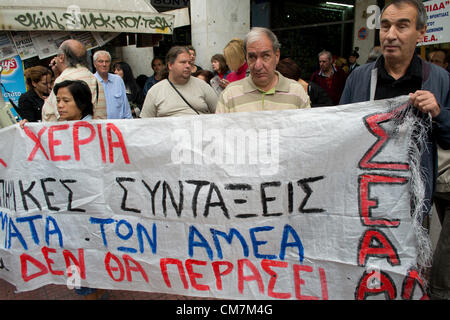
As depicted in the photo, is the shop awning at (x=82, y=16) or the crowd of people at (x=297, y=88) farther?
the shop awning at (x=82, y=16)

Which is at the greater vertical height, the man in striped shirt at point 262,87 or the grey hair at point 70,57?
the grey hair at point 70,57

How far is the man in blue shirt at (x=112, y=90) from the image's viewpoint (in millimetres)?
4508

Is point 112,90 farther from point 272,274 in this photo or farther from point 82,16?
point 272,274

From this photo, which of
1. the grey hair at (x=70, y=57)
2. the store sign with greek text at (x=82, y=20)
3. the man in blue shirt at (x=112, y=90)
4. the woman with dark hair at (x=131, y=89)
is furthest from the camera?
the woman with dark hair at (x=131, y=89)

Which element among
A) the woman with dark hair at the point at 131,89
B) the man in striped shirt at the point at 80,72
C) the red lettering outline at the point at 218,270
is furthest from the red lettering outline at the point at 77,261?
the woman with dark hair at the point at 131,89

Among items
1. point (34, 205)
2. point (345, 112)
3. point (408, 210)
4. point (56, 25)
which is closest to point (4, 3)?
point (56, 25)

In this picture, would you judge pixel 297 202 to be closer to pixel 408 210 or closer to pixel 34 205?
pixel 408 210

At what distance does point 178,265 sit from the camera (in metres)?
2.37

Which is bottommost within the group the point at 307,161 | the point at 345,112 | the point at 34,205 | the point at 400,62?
the point at 34,205

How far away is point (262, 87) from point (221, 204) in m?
0.87

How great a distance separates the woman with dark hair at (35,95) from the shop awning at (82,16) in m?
0.75

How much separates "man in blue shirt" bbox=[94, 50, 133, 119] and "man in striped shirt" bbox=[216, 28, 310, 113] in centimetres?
223

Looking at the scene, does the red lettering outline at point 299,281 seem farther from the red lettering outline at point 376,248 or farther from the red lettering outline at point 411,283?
the red lettering outline at point 411,283
